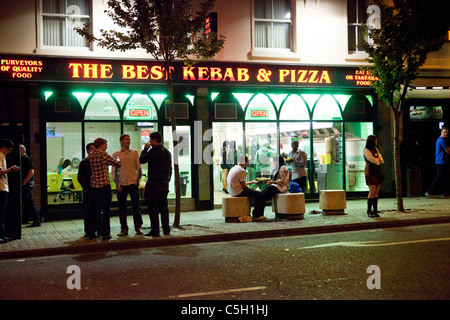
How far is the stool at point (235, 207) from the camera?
11148 mm

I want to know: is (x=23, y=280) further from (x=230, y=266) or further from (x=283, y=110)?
(x=283, y=110)

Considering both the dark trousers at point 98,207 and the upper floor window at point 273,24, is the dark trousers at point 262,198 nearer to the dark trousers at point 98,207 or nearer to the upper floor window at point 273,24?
the dark trousers at point 98,207

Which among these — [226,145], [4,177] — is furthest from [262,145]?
[4,177]

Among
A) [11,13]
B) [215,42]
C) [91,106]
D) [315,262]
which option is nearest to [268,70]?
[215,42]

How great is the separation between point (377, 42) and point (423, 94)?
4770 millimetres

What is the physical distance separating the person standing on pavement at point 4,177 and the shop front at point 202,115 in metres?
3.24

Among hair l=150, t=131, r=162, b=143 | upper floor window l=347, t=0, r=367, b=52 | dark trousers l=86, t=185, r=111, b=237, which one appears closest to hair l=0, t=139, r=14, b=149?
dark trousers l=86, t=185, r=111, b=237

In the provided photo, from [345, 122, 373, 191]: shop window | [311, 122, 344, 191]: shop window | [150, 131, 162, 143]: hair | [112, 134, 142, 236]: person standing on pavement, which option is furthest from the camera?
[345, 122, 373, 191]: shop window

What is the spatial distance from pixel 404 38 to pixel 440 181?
5518 millimetres

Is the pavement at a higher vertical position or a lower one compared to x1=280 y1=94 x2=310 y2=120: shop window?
lower

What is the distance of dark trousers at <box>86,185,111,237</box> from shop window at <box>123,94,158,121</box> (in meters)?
4.34

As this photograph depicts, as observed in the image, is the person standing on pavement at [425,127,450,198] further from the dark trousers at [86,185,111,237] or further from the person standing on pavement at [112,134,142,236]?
the dark trousers at [86,185,111,237]

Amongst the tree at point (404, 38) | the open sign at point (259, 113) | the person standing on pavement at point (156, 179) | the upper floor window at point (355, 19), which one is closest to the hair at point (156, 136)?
the person standing on pavement at point (156, 179)

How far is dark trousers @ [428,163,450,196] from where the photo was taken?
1479cm
